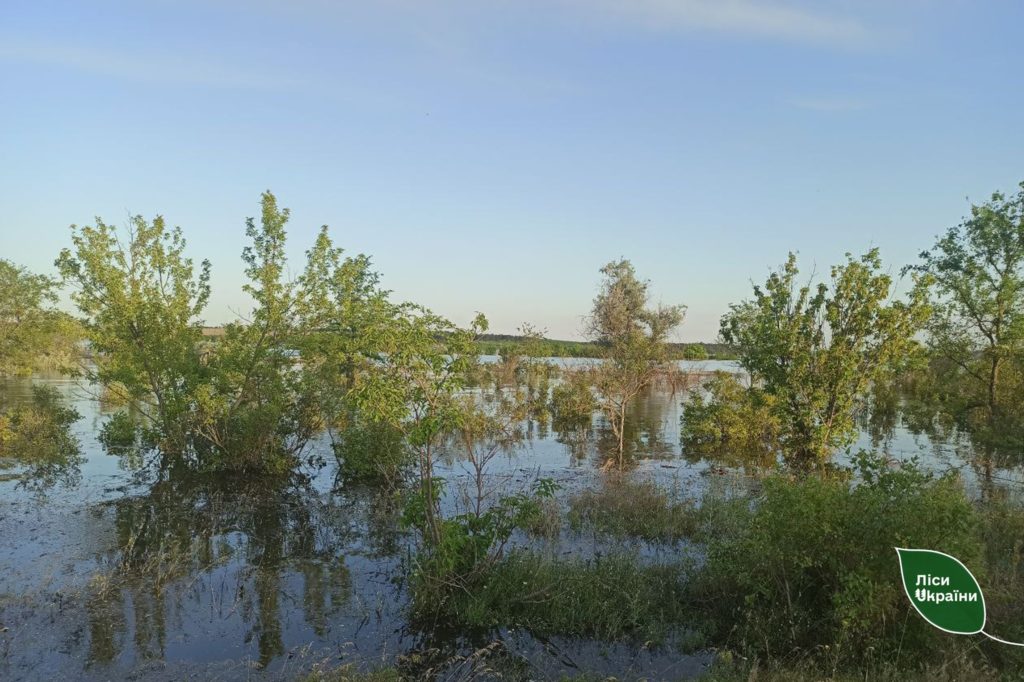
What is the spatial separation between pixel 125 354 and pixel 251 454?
14.5 ft

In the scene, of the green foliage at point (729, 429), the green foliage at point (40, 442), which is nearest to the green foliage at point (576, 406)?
the green foliage at point (729, 429)

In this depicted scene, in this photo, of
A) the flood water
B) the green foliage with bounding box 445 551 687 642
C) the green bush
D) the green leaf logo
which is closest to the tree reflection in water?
the flood water

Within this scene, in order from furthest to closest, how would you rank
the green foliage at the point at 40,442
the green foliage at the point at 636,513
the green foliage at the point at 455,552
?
1. the green foliage at the point at 40,442
2. the green foliage at the point at 636,513
3. the green foliage at the point at 455,552

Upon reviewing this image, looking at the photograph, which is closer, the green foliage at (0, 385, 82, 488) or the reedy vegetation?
the reedy vegetation

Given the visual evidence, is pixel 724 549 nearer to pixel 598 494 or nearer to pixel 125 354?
pixel 598 494

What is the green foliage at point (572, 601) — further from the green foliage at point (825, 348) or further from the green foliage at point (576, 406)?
the green foliage at point (576, 406)

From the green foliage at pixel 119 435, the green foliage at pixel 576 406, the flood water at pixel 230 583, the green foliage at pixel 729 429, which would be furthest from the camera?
the green foliage at pixel 576 406

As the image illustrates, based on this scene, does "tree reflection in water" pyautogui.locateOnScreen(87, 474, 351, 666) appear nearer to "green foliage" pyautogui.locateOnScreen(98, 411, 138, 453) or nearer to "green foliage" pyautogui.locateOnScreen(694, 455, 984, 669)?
"green foliage" pyautogui.locateOnScreen(694, 455, 984, 669)

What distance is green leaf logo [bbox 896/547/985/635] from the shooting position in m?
4.24

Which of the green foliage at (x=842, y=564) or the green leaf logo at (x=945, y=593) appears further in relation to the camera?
the green foliage at (x=842, y=564)

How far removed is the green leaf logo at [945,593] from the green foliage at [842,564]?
207 cm

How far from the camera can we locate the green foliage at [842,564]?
6.52m

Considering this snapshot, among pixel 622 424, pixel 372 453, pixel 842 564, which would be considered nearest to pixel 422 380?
pixel 842 564

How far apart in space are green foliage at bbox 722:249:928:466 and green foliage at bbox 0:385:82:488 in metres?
18.1
